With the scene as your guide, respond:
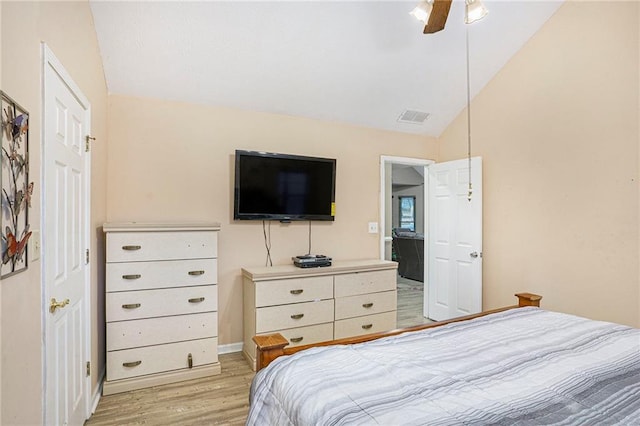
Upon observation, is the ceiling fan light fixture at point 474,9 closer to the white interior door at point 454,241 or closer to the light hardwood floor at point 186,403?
the white interior door at point 454,241

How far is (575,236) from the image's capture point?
3.09 meters

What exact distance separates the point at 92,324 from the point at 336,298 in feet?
6.36

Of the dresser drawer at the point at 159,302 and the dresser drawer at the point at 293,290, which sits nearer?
the dresser drawer at the point at 159,302

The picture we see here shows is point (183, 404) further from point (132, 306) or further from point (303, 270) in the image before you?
point (303, 270)

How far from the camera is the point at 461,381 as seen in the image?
1.24m

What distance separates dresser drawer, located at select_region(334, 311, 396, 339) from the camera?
130 inches

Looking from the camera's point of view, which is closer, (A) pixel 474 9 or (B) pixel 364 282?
(A) pixel 474 9

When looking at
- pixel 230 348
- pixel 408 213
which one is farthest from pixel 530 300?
pixel 408 213

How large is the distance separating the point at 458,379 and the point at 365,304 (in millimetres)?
2214

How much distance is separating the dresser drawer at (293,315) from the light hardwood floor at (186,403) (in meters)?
0.42

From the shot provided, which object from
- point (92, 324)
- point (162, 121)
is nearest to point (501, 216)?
point (162, 121)

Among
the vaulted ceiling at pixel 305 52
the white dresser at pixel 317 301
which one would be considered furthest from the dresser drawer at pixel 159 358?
the vaulted ceiling at pixel 305 52

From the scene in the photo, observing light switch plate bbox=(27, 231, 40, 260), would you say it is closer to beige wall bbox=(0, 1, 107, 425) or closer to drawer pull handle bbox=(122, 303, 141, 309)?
beige wall bbox=(0, 1, 107, 425)

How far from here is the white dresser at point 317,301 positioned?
9.85ft
